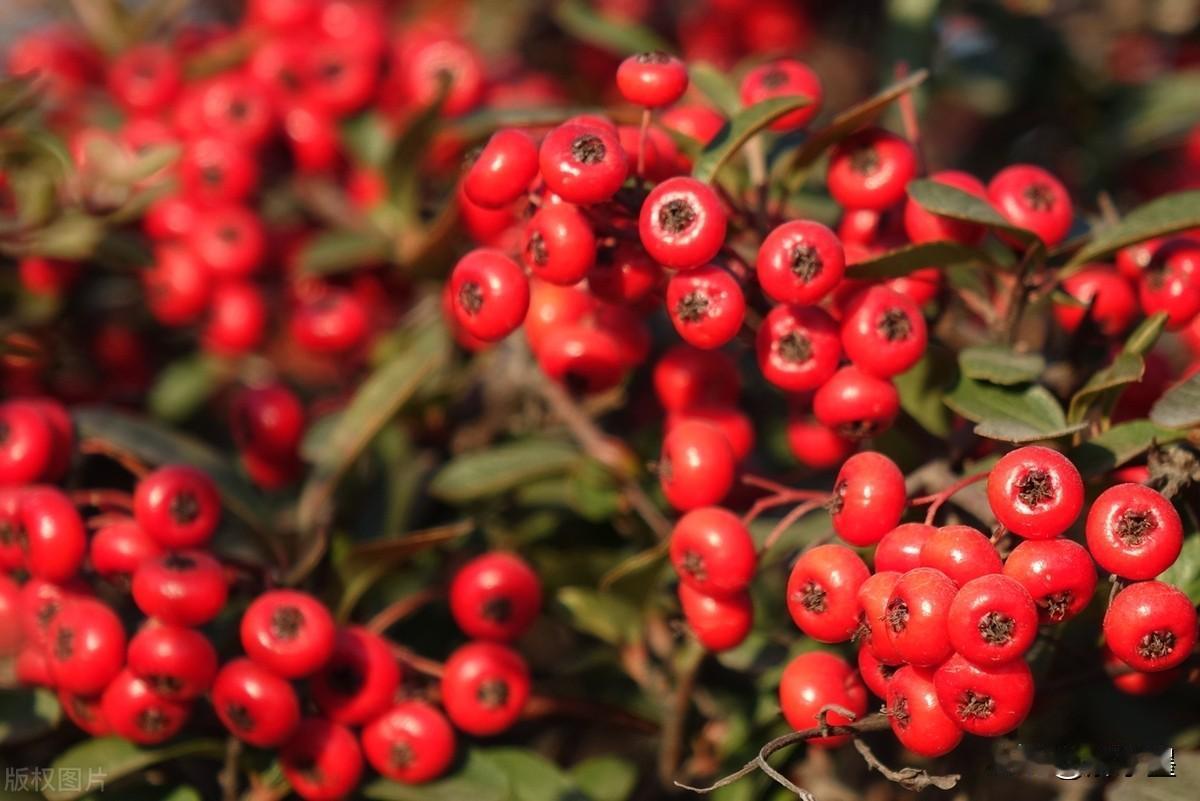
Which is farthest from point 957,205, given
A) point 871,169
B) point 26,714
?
point 26,714

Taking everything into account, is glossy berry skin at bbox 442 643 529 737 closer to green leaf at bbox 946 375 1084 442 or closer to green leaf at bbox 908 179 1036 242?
green leaf at bbox 946 375 1084 442

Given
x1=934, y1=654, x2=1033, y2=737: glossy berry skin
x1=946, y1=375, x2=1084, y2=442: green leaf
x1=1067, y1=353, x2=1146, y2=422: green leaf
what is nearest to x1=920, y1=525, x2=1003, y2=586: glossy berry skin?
x1=934, y1=654, x2=1033, y2=737: glossy berry skin

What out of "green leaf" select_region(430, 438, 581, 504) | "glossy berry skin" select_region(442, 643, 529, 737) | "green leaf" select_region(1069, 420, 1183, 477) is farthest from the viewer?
"green leaf" select_region(430, 438, 581, 504)

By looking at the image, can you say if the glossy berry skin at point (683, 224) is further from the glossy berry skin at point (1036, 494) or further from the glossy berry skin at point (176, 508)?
the glossy berry skin at point (176, 508)

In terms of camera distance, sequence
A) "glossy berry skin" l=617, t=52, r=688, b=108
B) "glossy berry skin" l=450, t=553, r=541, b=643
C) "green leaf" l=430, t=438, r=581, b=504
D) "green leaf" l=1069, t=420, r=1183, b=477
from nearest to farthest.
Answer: "green leaf" l=1069, t=420, r=1183, b=477
"glossy berry skin" l=617, t=52, r=688, b=108
"glossy berry skin" l=450, t=553, r=541, b=643
"green leaf" l=430, t=438, r=581, b=504

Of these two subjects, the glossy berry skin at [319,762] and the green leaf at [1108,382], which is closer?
the green leaf at [1108,382]

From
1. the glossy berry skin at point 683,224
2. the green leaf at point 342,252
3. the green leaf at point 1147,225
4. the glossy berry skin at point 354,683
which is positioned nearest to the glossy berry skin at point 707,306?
the glossy berry skin at point 683,224

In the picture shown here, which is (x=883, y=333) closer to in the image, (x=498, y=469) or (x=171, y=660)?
(x=498, y=469)
